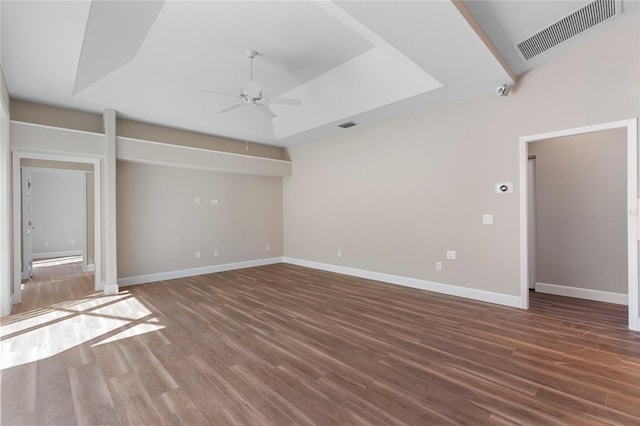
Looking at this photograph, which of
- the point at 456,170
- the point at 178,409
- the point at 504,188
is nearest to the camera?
the point at 178,409

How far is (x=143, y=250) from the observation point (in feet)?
17.7

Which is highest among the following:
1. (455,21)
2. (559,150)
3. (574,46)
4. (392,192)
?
(574,46)

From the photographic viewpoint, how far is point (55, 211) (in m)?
8.54

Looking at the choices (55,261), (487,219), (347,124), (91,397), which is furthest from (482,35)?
(55,261)

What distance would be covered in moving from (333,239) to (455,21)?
14.5 ft

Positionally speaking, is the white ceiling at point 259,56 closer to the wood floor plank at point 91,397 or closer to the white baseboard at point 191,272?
the white baseboard at point 191,272

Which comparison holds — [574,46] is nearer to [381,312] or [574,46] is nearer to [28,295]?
[381,312]

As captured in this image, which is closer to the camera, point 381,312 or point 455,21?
point 455,21

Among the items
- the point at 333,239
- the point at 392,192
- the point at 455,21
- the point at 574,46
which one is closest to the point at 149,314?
the point at 333,239

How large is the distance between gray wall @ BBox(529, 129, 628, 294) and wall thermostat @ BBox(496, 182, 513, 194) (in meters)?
1.16

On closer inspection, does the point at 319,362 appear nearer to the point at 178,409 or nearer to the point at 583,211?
the point at 178,409

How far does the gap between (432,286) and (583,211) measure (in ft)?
7.87

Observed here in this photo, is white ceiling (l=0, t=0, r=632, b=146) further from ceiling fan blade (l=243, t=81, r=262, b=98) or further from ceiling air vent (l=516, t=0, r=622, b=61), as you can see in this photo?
ceiling fan blade (l=243, t=81, r=262, b=98)

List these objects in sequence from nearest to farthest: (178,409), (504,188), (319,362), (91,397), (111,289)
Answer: (178,409) → (91,397) → (319,362) → (504,188) → (111,289)
